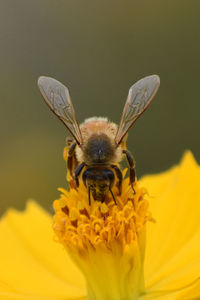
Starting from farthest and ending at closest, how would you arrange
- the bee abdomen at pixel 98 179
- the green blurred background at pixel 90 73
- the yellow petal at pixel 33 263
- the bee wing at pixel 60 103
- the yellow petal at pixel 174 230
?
the green blurred background at pixel 90 73
the yellow petal at pixel 33 263
the yellow petal at pixel 174 230
the bee wing at pixel 60 103
the bee abdomen at pixel 98 179

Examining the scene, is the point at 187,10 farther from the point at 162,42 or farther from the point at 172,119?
the point at 172,119

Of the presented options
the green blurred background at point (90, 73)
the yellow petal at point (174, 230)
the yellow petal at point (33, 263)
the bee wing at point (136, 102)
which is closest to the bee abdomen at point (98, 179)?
the bee wing at point (136, 102)

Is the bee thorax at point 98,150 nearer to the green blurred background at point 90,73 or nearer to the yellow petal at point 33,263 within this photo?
the yellow petal at point 33,263

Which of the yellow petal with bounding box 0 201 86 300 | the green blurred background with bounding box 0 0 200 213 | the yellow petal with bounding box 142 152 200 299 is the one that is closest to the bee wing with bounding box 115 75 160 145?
the yellow petal with bounding box 142 152 200 299

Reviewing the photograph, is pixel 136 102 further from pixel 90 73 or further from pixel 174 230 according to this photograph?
pixel 90 73

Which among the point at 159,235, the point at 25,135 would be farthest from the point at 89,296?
the point at 25,135

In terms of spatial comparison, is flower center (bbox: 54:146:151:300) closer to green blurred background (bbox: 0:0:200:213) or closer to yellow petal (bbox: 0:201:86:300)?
yellow petal (bbox: 0:201:86:300)
